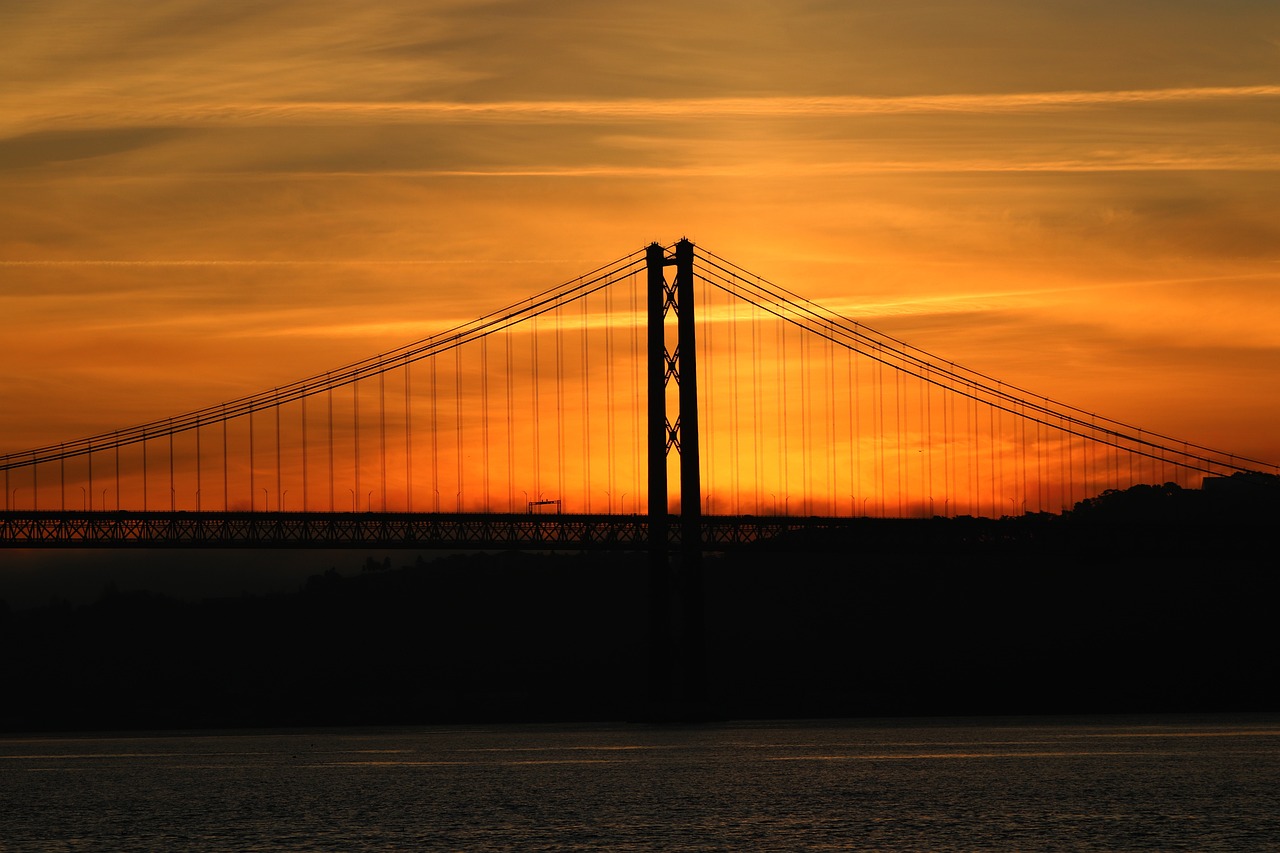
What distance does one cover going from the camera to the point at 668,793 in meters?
56.9

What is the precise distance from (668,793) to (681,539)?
76.9ft

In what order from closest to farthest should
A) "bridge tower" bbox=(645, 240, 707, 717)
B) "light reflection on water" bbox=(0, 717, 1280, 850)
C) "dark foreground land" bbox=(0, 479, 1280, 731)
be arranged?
"light reflection on water" bbox=(0, 717, 1280, 850), "bridge tower" bbox=(645, 240, 707, 717), "dark foreground land" bbox=(0, 479, 1280, 731)

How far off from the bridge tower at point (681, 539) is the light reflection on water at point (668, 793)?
2504mm

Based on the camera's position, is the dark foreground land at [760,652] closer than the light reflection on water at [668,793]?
No


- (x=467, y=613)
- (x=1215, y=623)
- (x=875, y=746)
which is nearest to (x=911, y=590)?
(x=1215, y=623)

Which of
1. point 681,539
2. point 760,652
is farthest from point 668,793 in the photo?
point 760,652

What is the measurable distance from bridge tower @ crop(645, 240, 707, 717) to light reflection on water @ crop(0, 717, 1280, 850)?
2.50 meters

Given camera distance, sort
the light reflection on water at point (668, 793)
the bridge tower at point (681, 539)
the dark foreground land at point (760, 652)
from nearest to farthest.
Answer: the light reflection on water at point (668, 793), the bridge tower at point (681, 539), the dark foreground land at point (760, 652)

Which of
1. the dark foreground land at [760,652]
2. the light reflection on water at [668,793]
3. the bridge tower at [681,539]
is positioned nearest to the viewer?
the light reflection on water at [668,793]

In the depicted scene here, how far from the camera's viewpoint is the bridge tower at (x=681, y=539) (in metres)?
76.9

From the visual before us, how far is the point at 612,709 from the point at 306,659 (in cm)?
2591

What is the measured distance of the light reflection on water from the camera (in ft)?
152

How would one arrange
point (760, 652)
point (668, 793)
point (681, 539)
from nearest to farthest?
1. point (668, 793)
2. point (681, 539)
3. point (760, 652)

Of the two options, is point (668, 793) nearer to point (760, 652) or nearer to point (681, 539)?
point (681, 539)
